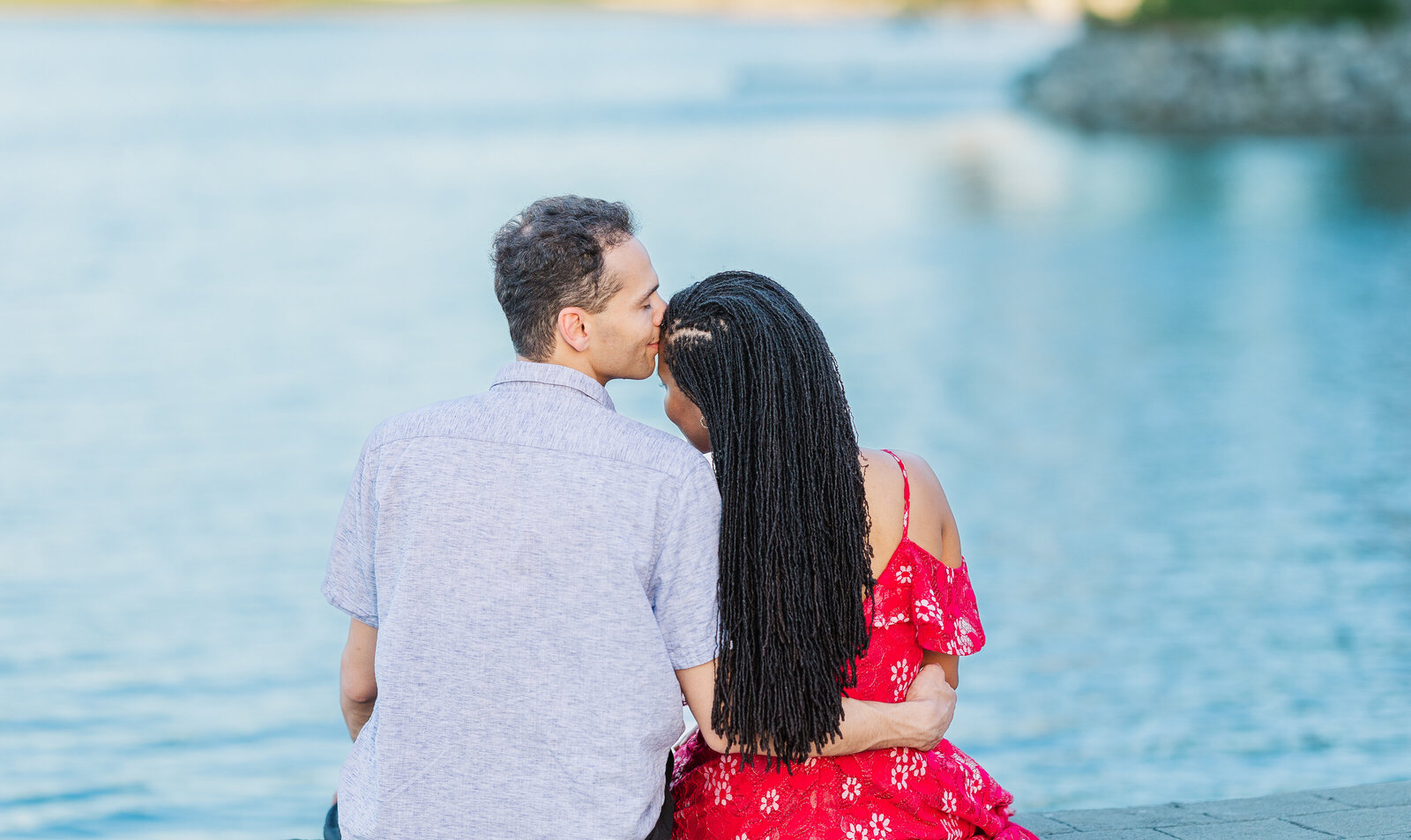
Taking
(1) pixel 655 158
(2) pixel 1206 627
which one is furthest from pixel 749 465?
(1) pixel 655 158

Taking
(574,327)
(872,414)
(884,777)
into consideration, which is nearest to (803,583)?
(884,777)

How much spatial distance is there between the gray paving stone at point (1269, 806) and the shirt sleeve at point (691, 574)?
5.39 ft

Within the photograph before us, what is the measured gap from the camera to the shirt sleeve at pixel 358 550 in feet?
6.48

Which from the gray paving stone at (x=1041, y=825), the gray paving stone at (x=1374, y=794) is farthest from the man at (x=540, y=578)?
the gray paving stone at (x=1374, y=794)

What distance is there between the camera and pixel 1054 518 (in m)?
7.77

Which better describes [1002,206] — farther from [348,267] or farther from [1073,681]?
[1073,681]

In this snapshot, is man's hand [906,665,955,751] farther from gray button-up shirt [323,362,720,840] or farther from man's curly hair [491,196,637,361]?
man's curly hair [491,196,637,361]

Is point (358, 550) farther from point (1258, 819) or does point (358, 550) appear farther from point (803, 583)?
point (1258, 819)

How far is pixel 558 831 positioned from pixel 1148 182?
26301mm

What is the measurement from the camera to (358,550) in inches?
80.4

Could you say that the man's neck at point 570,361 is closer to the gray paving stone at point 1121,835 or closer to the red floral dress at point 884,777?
the red floral dress at point 884,777

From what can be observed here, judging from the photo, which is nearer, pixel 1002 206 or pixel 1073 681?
pixel 1073 681

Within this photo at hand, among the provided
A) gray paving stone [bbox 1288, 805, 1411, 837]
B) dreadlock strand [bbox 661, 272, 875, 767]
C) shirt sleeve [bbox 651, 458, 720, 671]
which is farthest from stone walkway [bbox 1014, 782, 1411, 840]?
shirt sleeve [bbox 651, 458, 720, 671]

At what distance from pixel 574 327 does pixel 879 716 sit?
672 mm
